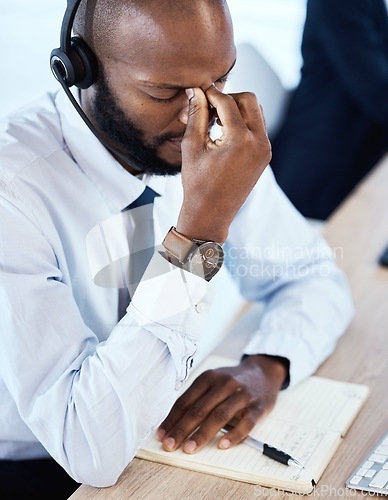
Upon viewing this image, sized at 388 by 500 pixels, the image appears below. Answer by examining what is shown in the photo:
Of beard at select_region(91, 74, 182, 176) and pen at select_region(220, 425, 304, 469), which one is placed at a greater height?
beard at select_region(91, 74, 182, 176)

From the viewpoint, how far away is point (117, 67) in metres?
1.05

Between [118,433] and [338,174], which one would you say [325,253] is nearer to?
[118,433]

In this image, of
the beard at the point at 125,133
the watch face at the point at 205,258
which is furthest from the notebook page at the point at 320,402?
the beard at the point at 125,133

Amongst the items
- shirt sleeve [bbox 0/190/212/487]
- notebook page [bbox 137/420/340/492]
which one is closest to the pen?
notebook page [bbox 137/420/340/492]

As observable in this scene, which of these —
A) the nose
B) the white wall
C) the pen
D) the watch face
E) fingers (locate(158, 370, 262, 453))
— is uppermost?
the nose

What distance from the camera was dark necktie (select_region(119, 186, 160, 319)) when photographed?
3.82 ft

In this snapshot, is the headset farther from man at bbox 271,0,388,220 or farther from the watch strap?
man at bbox 271,0,388,220

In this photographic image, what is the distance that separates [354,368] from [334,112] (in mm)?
1619

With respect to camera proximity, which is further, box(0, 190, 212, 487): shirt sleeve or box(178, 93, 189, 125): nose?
box(178, 93, 189, 125): nose

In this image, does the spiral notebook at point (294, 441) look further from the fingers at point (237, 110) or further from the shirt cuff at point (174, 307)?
the fingers at point (237, 110)

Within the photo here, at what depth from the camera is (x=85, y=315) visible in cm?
112

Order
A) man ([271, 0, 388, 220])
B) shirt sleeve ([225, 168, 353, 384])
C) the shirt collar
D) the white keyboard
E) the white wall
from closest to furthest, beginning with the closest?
the white keyboard, the shirt collar, shirt sleeve ([225, 168, 353, 384]), the white wall, man ([271, 0, 388, 220])

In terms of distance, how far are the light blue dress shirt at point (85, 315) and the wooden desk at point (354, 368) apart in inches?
1.2

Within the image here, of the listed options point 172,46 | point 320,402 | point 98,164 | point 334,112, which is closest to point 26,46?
point 334,112
